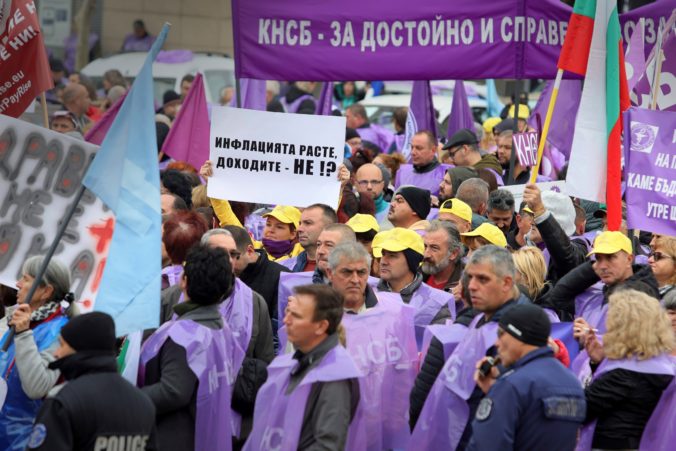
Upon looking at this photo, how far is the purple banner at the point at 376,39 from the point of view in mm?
10609

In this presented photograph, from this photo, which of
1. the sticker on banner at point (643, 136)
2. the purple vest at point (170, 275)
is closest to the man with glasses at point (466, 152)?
the sticker on banner at point (643, 136)

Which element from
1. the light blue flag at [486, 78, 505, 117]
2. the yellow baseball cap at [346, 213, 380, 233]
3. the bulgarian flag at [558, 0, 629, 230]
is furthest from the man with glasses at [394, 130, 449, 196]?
the light blue flag at [486, 78, 505, 117]

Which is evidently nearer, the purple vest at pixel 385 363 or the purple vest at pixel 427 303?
the purple vest at pixel 385 363

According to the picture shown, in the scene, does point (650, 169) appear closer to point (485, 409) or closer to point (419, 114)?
point (485, 409)

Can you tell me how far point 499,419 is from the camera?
19.3 feet

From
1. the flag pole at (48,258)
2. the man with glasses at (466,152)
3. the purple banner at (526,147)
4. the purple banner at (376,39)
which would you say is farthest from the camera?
the man with glasses at (466,152)

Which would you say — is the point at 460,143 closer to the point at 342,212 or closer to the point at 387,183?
the point at 387,183

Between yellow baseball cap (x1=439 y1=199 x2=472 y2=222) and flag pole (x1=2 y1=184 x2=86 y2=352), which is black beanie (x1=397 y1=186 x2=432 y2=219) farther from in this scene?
flag pole (x1=2 y1=184 x2=86 y2=352)

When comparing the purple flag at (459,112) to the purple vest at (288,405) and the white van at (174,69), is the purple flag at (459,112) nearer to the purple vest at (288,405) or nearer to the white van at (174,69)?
the white van at (174,69)

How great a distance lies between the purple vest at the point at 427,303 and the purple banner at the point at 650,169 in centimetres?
149

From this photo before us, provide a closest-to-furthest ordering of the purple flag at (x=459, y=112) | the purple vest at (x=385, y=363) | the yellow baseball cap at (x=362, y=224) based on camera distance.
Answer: the purple vest at (x=385, y=363) → the yellow baseball cap at (x=362, y=224) → the purple flag at (x=459, y=112)

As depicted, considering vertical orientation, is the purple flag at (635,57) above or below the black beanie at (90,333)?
above

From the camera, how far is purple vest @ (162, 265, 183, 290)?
26.1 feet

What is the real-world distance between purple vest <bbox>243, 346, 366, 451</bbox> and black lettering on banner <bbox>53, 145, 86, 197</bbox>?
1973mm
